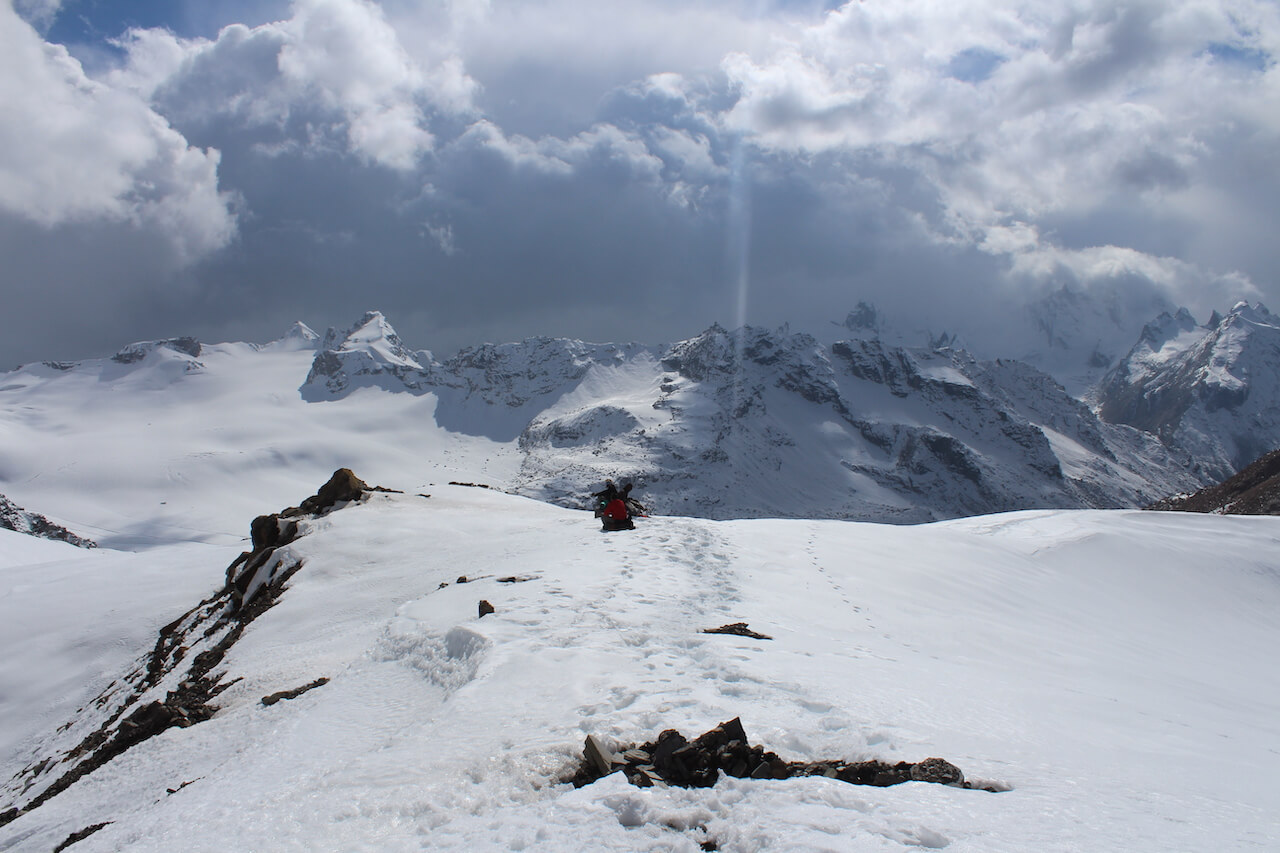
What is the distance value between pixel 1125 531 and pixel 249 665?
3615 centimetres

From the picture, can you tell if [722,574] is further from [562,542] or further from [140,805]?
[140,805]

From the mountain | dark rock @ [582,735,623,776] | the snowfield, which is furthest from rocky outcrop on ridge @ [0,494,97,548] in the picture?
the mountain

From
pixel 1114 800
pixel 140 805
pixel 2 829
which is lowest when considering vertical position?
pixel 2 829

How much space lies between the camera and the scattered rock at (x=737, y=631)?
12211 millimetres

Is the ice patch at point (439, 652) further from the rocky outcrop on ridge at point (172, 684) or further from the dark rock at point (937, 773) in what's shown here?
the dark rock at point (937, 773)

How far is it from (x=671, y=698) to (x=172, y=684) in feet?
54.0

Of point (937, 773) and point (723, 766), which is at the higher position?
point (723, 766)

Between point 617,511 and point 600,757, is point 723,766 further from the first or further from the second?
point 617,511

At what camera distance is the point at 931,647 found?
14.6 m

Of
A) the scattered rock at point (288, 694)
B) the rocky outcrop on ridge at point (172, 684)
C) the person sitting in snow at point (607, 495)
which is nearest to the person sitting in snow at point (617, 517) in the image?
the person sitting in snow at point (607, 495)

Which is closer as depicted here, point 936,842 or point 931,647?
point 936,842

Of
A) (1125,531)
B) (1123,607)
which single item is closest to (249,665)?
(1123,607)

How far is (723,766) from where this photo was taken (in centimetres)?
638

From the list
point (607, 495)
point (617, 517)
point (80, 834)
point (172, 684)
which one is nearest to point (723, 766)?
point (80, 834)
